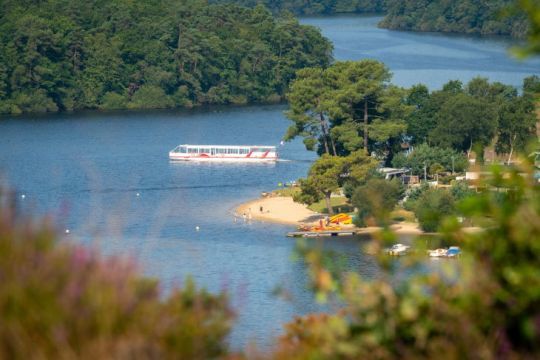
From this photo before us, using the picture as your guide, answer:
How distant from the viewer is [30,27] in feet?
234

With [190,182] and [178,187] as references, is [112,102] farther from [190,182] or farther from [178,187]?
[178,187]

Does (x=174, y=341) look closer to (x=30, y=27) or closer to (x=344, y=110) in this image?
(x=344, y=110)

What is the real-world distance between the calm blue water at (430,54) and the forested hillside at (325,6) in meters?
10.7

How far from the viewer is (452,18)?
339 feet

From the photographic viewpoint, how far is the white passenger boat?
50781mm

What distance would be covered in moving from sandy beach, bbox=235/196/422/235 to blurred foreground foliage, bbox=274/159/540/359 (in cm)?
3143

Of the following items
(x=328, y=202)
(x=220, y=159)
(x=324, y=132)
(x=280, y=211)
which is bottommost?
(x=220, y=159)

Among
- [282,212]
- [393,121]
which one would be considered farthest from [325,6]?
[282,212]

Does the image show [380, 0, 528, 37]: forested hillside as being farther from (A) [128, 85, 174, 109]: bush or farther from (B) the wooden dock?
(B) the wooden dock

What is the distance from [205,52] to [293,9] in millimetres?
51566

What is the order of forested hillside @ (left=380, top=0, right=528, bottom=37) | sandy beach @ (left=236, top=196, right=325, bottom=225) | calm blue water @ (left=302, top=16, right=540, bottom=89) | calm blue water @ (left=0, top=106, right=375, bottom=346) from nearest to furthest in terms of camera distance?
calm blue water @ (left=0, top=106, right=375, bottom=346) → sandy beach @ (left=236, top=196, right=325, bottom=225) → calm blue water @ (left=302, top=16, right=540, bottom=89) → forested hillside @ (left=380, top=0, right=528, bottom=37)

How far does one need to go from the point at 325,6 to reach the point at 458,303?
124010mm

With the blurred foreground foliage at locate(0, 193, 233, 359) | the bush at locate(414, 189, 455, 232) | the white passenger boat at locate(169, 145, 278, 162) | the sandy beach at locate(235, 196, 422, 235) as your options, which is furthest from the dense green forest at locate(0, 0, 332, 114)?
the blurred foreground foliage at locate(0, 193, 233, 359)

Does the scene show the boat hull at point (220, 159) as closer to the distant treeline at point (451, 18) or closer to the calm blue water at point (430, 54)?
the calm blue water at point (430, 54)
